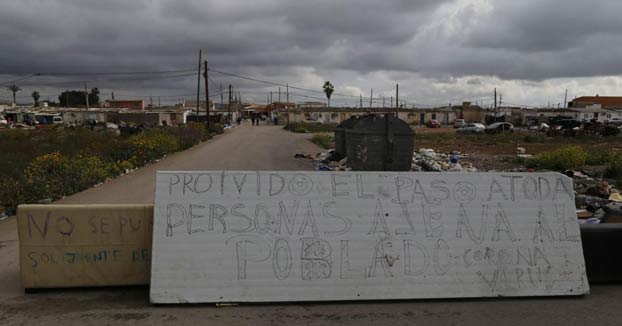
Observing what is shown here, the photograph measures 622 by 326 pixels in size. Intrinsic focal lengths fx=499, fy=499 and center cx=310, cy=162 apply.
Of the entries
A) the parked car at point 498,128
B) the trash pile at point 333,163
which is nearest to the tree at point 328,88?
the parked car at point 498,128

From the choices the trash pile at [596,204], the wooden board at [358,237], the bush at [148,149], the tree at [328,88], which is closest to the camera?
the wooden board at [358,237]

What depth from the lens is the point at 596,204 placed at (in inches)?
383

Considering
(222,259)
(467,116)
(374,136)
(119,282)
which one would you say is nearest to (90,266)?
(119,282)

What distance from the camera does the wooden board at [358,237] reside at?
4.94 m

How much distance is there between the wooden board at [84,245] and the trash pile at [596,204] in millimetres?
6248

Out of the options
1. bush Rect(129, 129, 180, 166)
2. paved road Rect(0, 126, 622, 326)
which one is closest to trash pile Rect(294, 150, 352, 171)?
bush Rect(129, 129, 180, 166)

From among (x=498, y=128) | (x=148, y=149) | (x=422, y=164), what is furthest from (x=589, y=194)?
(x=498, y=128)

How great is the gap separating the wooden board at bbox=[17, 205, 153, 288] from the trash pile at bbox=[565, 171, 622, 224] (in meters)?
6.25

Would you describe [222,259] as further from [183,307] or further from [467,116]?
[467,116]

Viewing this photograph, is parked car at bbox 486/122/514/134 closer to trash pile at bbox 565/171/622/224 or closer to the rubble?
the rubble

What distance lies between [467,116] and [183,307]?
103 m

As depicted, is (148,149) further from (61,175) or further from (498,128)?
(498,128)

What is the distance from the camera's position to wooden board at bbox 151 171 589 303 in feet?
16.2

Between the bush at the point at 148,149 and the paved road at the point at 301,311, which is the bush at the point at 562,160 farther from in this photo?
the bush at the point at 148,149
